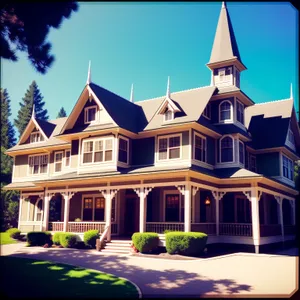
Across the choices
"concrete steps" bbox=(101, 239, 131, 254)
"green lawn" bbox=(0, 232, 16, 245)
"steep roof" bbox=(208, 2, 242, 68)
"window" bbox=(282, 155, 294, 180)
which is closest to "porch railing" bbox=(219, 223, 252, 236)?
"concrete steps" bbox=(101, 239, 131, 254)

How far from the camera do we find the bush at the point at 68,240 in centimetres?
2238

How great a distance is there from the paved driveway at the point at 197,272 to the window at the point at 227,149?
7.60 meters

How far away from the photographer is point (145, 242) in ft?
63.8

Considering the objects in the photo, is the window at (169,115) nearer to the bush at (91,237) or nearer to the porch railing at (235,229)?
the porch railing at (235,229)

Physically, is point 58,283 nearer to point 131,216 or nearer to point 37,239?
point 37,239

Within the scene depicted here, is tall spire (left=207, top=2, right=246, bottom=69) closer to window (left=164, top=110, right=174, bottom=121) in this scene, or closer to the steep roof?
the steep roof

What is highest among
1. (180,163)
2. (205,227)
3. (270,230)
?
(180,163)

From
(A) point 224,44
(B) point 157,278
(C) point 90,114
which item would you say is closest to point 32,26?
(B) point 157,278

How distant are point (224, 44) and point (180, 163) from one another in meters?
12.3

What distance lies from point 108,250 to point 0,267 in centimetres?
691

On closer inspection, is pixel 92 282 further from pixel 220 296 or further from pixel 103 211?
pixel 103 211

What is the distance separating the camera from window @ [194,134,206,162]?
23.4 metres

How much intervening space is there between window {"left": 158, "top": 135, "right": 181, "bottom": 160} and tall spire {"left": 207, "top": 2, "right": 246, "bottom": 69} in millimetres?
8452

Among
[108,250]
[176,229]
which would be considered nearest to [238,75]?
[176,229]
